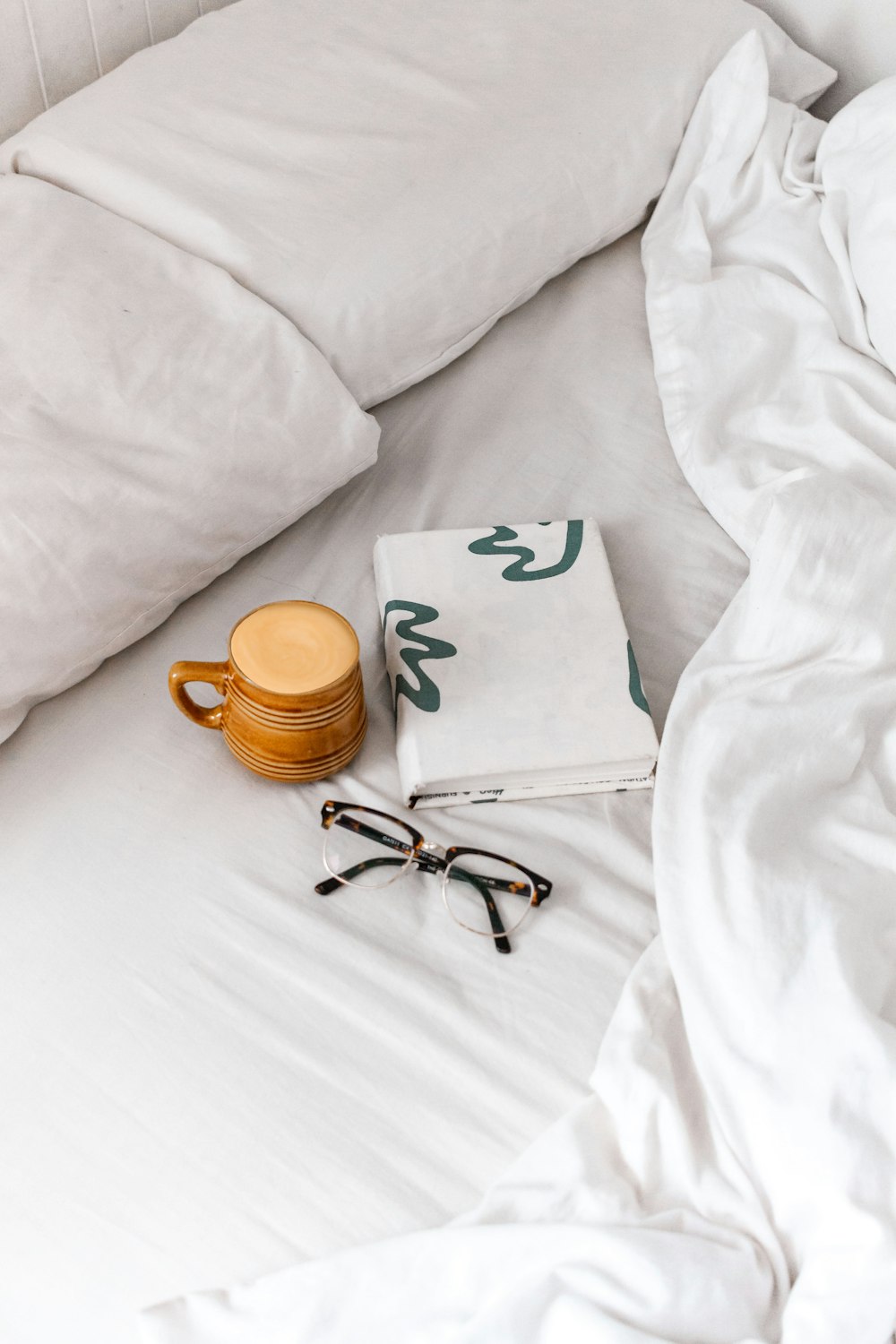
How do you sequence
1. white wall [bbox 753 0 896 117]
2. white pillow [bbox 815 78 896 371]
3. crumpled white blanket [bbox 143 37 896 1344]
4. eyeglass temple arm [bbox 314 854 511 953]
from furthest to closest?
1. white wall [bbox 753 0 896 117]
2. white pillow [bbox 815 78 896 371]
3. eyeglass temple arm [bbox 314 854 511 953]
4. crumpled white blanket [bbox 143 37 896 1344]

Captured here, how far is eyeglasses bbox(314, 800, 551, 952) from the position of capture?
65 centimetres

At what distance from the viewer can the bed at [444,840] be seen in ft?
1.71

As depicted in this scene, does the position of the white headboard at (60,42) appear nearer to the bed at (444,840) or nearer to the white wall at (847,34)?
the bed at (444,840)

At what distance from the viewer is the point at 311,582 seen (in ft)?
2.70

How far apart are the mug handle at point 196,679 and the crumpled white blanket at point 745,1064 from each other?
10.5 inches

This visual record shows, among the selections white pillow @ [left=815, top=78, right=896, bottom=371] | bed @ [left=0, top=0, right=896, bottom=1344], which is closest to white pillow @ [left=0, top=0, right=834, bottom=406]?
bed @ [left=0, top=0, right=896, bottom=1344]

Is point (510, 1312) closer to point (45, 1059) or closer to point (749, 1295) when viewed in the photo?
point (749, 1295)

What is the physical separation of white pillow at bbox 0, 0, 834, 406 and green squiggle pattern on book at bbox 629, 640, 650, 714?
0.31m

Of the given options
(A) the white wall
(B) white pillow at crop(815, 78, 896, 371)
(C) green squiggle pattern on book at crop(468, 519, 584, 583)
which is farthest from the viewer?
(A) the white wall

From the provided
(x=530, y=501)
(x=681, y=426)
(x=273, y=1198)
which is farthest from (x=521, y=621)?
(x=273, y=1198)

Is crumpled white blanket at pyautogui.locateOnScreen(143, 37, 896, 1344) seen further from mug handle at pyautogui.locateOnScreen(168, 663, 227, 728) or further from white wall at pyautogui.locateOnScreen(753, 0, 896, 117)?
white wall at pyautogui.locateOnScreen(753, 0, 896, 117)

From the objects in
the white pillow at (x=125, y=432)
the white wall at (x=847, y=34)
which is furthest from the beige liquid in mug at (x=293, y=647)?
the white wall at (x=847, y=34)

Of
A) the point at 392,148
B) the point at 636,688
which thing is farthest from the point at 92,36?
the point at 636,688

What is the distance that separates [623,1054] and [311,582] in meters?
0.40
